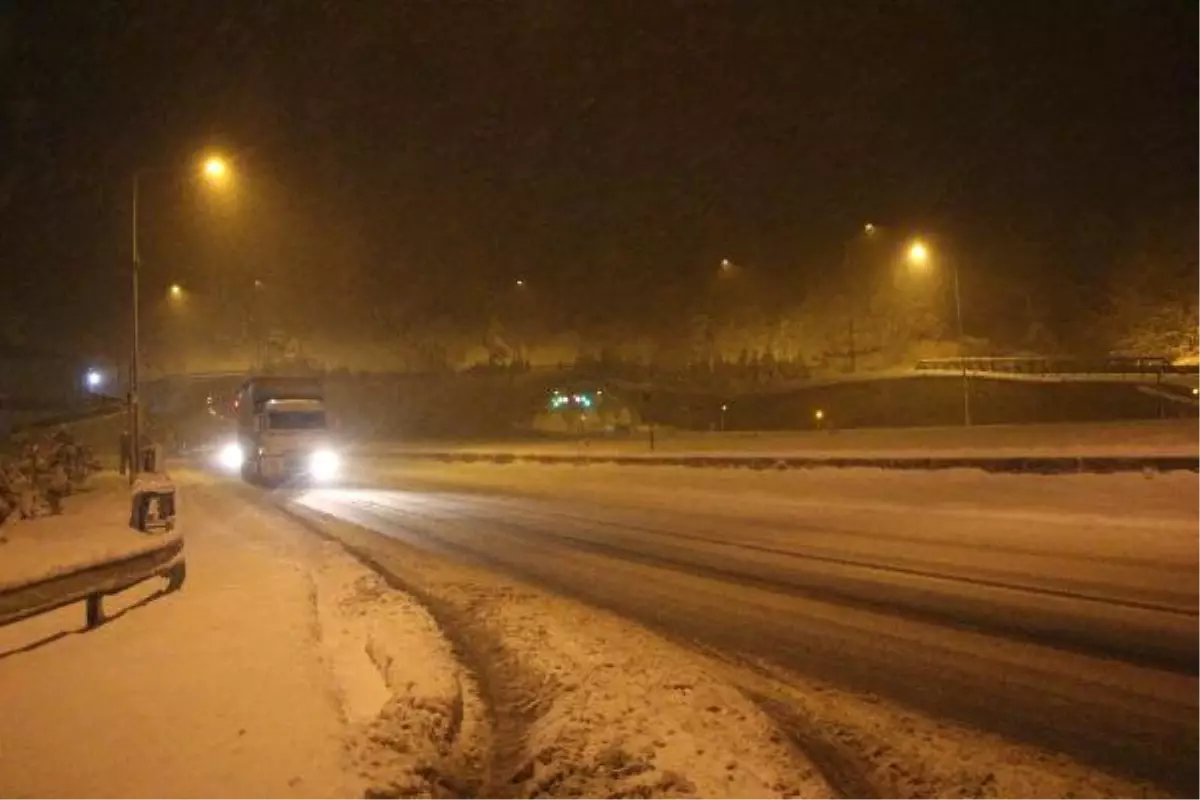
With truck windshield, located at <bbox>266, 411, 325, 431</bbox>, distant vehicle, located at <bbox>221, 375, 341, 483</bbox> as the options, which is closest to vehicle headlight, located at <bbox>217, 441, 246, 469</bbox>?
distant vehicle, located at <bbox>221, 375, 341, 483</bbox>

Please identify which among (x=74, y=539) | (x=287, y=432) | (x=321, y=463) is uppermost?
(x=287, y=432)

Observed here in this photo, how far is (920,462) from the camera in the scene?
2512 cm

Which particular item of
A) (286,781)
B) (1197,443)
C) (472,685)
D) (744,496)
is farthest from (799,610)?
(1197,443)

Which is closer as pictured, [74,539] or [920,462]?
[74,539]

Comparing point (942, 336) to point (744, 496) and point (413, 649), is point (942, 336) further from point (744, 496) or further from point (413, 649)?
point (413, 649)

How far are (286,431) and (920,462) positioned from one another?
857 inches

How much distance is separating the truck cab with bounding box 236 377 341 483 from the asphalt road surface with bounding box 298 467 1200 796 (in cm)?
1096

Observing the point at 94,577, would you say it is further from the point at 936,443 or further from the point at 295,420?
the point at 936,443

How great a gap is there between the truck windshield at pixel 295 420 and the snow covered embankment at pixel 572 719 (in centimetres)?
2689

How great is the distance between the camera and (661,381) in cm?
7675

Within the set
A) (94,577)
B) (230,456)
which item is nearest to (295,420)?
(230,456)

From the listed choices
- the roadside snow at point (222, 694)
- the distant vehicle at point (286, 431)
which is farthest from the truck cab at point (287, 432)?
the roadside snow at point (222, 694)

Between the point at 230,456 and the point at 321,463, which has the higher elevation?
the point at 230,456

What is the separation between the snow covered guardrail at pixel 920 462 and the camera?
2080 cm
